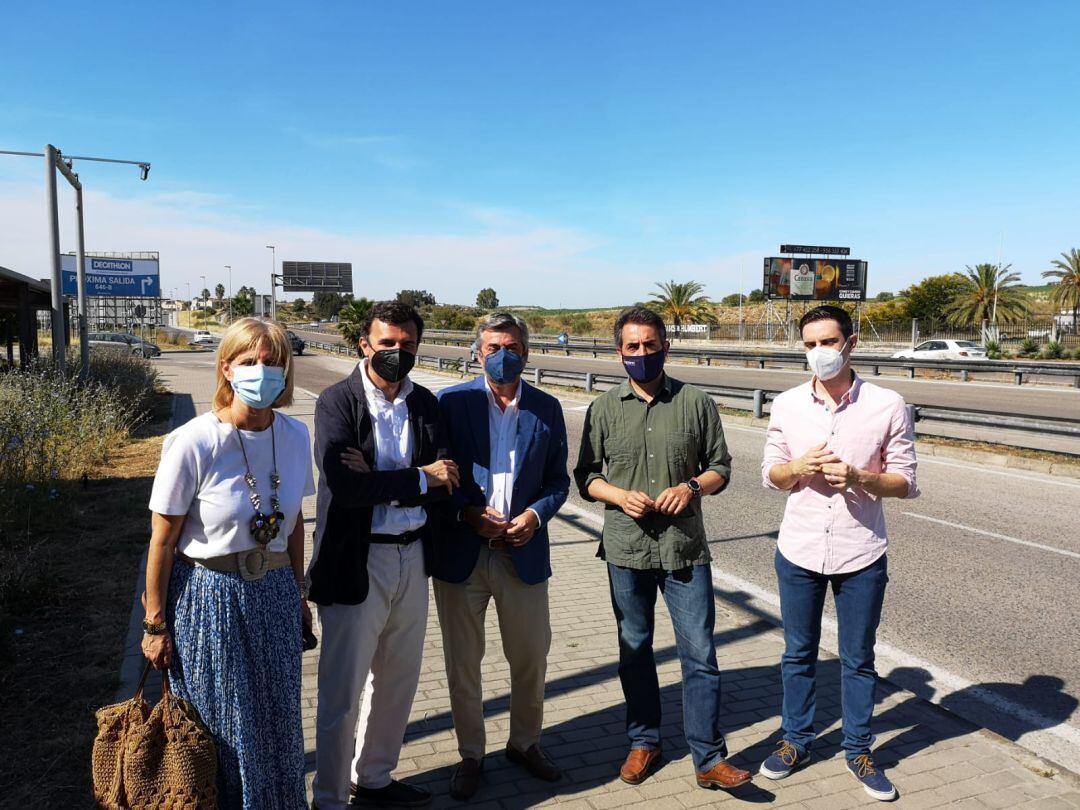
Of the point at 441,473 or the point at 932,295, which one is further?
the point at 932,295

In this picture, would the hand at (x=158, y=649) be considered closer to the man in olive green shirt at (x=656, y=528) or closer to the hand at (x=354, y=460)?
the hand at (x=354, y=460)

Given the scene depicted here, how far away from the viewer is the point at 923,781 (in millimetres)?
3605

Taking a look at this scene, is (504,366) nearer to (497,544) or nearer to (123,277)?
(497,544)

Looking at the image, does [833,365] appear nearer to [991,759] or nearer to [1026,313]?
[991,759]

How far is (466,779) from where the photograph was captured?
11.3 feet

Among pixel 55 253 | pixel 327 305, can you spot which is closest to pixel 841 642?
pixel 55 253

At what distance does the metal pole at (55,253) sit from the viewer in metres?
14.0

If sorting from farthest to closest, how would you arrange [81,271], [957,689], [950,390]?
[950,390] < [81,271] < [957,689]

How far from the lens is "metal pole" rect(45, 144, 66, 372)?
549 inches

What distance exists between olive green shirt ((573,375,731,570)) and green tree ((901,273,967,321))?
66593mm

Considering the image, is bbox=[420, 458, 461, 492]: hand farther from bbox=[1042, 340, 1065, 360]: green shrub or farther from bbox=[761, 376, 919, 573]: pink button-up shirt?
bbox=[1042, 340, 1065, 360]: green shrub

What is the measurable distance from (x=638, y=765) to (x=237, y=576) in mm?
1945

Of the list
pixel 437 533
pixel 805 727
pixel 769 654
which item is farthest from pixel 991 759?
pixel 437 533

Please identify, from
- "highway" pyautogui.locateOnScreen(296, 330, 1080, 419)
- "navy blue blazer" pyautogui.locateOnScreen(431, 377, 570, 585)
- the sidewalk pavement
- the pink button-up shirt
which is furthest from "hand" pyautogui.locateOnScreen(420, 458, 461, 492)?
"highway" pyautogui.locateOnScreen(296, 330, 1080, 419)
